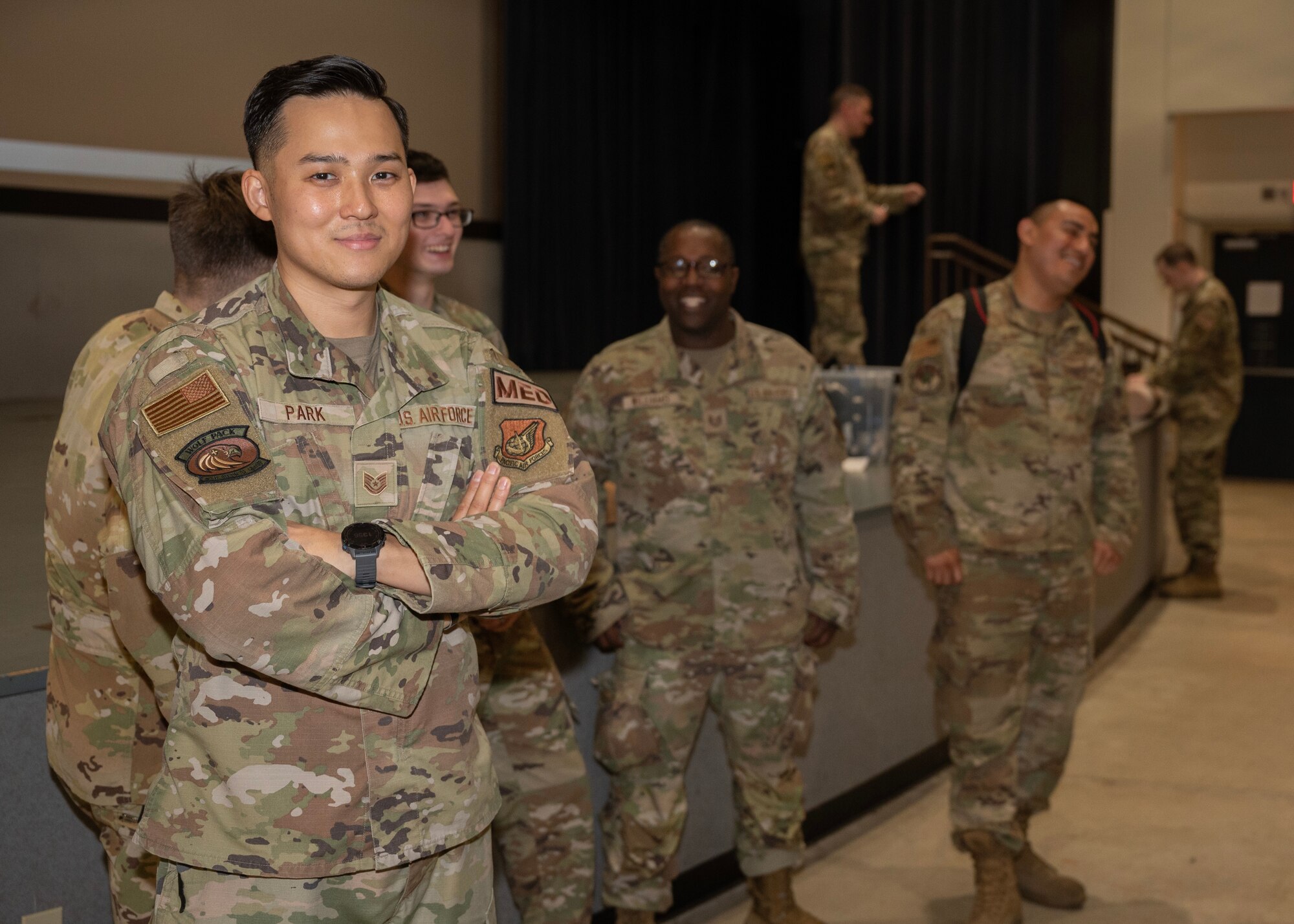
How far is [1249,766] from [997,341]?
195 centimetres

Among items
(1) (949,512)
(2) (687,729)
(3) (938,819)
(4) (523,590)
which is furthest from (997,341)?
(4) (523,590)

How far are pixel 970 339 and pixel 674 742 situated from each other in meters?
1.11

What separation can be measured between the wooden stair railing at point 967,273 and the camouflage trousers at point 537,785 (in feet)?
21.4

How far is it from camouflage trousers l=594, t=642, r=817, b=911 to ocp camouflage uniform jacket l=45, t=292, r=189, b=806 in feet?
3.32

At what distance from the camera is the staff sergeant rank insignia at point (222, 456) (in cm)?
121

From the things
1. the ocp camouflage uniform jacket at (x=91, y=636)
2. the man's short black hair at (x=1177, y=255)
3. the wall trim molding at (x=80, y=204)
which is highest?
the wall trim molding at (x=80, y=204)

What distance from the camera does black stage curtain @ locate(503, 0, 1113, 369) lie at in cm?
881

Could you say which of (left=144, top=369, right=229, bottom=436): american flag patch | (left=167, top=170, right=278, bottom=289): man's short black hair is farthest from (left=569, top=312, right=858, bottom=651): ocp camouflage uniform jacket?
(left=144, top=369, right=229, bottom=436): american flag patch

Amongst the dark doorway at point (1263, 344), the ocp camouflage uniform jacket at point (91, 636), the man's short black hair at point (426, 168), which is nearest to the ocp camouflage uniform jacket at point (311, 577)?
the ocp camouflage uniform jacket at point (91, 636)

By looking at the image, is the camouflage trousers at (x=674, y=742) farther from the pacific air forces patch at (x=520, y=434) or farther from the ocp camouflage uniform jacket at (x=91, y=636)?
the pacific air forces patch at (x=520, y=434)

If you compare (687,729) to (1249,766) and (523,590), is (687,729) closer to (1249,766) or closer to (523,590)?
(523,590)

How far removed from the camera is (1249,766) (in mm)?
3934

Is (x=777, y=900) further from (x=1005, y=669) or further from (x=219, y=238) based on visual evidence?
(x=219, y=238)

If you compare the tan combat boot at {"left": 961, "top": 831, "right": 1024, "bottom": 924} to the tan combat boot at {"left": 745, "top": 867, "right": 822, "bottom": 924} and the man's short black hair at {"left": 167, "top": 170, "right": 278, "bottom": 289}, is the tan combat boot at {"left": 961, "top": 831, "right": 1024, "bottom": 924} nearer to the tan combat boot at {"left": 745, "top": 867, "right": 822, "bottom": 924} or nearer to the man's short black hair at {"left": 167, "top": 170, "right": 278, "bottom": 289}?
the tan combat boot at {"left": 745, "top": 867, "right": 822, "bottom": 924}
